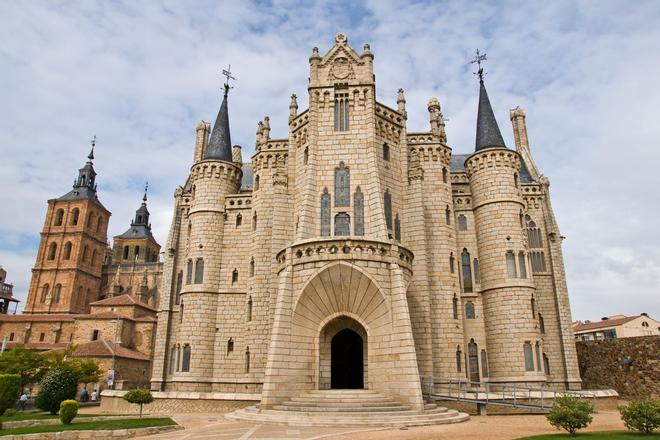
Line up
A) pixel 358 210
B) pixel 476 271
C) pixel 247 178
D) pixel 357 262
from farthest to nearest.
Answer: pixel 247 178 < pixel 476 271 < pixel 358 210 < pixel 357 262

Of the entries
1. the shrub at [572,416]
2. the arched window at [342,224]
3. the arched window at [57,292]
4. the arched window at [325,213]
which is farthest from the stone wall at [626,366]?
the arched window at [57,292]

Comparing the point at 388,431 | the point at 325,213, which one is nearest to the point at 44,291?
the point at 325,213

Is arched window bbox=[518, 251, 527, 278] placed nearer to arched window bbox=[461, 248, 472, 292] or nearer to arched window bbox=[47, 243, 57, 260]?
arched window bbox=[461, 248, 472, 292]

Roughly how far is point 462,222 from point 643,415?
58.4 feet

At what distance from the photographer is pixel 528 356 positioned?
25.1m

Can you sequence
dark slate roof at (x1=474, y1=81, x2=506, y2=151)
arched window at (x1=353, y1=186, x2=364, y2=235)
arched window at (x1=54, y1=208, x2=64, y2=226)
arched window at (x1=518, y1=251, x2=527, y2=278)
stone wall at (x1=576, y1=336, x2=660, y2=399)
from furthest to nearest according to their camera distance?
arched window at (x1=54, y1=208, x2=64, y2=226), dark slate roof at (x1=474, y1=81, x2=506, y2=151), stone wall at (x1=576, y1=336, x2=660, y2=399), arched window at (x1=518, y1=251, x2=527, y2=278), arched window at (x1=353, y1=186, x2=364, y2=235)

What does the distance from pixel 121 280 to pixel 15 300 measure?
15696 millimetres

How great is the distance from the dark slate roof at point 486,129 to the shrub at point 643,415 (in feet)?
64.6

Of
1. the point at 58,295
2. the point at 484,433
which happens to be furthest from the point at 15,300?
the point at 484,433

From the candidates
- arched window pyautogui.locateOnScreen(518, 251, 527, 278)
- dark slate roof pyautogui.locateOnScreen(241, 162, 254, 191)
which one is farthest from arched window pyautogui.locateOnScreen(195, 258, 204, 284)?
arched window pyautogui.locateOnScreen(518, 251, 527, 278)

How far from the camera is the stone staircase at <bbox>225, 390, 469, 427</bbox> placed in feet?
52.6

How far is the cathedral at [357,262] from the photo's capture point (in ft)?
65.0

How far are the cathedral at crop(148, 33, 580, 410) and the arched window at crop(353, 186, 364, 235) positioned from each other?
0.23 feet

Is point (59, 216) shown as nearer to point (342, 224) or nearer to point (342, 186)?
point (342, 186)
